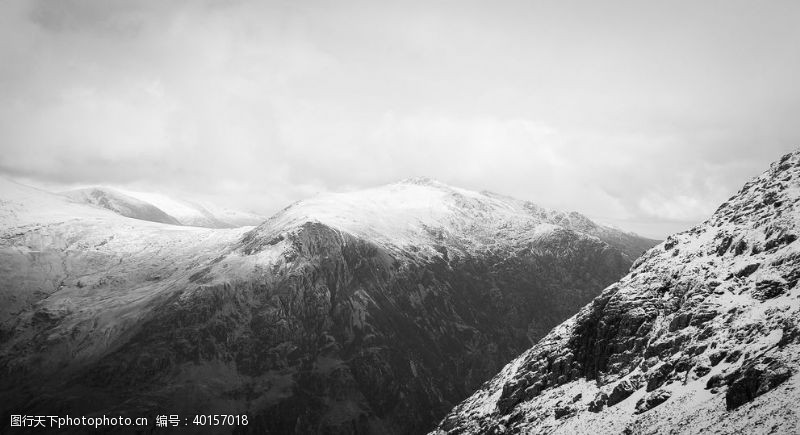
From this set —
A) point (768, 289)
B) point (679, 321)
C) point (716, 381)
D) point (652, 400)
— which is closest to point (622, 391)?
point (652, 400)

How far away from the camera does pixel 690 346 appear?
12469 centimetres

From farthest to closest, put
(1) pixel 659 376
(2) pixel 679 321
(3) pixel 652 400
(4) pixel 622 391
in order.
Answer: (2) pixel 679 321, (4) pixel 622 391, (1) pixel 659 376, (3) pixel 652 400

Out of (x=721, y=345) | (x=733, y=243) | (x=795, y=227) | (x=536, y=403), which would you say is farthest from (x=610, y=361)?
(x=795, y=227)

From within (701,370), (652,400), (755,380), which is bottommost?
(652,400)

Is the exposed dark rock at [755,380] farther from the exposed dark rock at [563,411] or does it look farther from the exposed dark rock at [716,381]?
the exposed dark rock at [563,411]

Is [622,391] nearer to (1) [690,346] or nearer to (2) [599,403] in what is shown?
(2) [599,403]

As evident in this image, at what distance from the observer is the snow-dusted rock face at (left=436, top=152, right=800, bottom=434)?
10238 cm

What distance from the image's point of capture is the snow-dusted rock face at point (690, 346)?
102375 mm

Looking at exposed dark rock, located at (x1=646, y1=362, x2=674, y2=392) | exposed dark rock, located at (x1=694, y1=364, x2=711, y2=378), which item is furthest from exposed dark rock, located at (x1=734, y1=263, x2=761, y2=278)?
exposed dark rock, located at (x1=646, y1=362, x2=674, y2=392)

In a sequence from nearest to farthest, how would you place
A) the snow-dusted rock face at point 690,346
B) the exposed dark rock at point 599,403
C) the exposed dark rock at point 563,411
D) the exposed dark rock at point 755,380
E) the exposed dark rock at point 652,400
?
the exposed dark rock at point 755,380 → the snow-dusted rock face at point 690,346 → the exposed dark rock at point 652,400 → the exposed dark rock at point 599,403 → the exposed dark rock at point 563,411

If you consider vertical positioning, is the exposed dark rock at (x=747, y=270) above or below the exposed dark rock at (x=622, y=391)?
above

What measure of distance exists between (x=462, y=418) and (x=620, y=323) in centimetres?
6025

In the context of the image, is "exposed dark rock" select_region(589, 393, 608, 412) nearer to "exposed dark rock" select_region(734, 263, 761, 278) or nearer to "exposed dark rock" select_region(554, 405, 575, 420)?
"exposed dark rock" select_region(554, 405, 575, 420)

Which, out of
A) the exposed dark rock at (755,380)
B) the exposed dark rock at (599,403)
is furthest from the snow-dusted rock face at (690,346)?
the exposed dark rock at (599,403)
